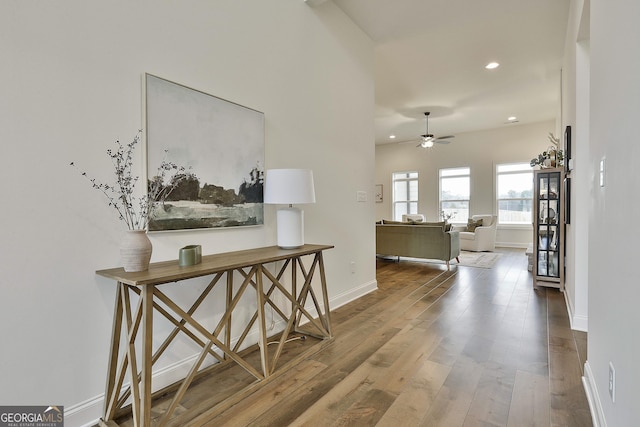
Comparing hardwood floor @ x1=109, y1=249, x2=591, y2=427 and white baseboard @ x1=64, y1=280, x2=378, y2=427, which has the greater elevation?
white baseboard @ x1=64, y1=280, x2=378, y2=427

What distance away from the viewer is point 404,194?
9633 mm

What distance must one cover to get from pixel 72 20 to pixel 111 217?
37.0 inches

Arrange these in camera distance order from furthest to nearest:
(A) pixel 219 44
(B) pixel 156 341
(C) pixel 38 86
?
(A) pixel 219 44 → (B) pixel 156 341 → (C) pixel 38 86

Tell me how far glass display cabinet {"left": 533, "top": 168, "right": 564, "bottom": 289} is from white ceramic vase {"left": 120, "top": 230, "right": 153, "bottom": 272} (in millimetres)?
4304

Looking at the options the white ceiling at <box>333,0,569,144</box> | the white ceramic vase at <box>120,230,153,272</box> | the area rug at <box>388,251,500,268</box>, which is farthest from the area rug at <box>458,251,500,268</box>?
the white ceramic vase at <box>120,230,153,272</box>

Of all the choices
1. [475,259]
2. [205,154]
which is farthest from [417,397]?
[475,259]

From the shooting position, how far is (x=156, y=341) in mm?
1837

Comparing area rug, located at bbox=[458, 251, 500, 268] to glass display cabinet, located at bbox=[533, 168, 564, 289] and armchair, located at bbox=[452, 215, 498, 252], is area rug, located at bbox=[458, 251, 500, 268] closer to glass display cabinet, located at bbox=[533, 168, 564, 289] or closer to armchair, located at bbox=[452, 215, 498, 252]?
A: armchair, located at bbox=[452, 215, 498, 252]

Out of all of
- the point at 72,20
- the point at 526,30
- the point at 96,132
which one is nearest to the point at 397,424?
the point at 96,132

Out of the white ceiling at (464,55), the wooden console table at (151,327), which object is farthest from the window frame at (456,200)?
the wooden console table at (151,327)

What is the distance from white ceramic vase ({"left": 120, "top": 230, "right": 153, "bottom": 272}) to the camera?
1.51 meters

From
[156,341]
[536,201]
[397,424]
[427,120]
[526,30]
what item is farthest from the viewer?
[427,120]

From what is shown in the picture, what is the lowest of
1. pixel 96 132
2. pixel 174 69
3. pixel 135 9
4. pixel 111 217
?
pixel 111 217

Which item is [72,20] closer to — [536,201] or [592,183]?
[592,183]
